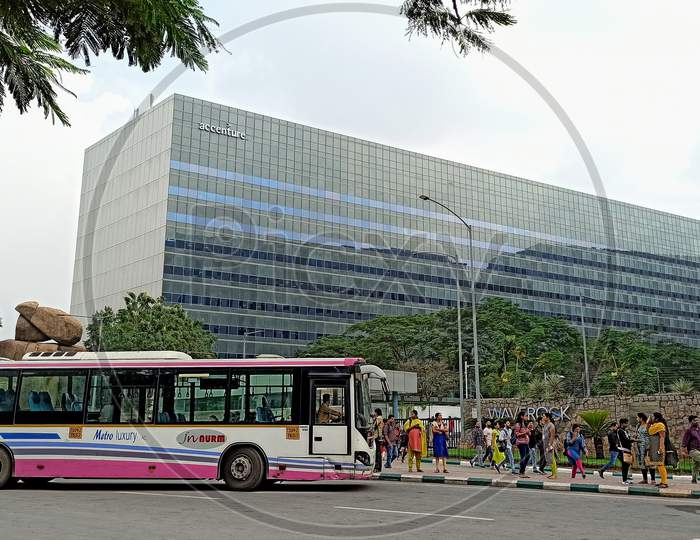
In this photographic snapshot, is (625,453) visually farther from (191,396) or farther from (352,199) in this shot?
(352,199)

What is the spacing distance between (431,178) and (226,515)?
292ft

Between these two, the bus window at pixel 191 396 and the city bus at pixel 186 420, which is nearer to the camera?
the city bus at pixel 186 420

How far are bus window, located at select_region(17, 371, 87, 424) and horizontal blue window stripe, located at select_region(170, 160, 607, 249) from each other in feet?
215

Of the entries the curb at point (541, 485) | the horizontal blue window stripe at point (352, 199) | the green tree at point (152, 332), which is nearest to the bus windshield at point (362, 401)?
the curb at point (541, 485)

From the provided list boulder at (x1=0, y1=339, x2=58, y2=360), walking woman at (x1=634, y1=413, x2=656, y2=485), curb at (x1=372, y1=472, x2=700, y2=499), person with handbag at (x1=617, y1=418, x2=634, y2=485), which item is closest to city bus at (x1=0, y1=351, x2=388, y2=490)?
curb at (x1=372, y1=472, x2=700, y2=499)

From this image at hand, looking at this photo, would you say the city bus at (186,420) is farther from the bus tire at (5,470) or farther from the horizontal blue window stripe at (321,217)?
the horizontal blue window stripe at (321,217)

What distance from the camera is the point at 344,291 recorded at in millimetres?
89000

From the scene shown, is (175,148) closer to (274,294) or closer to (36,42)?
(274,294)

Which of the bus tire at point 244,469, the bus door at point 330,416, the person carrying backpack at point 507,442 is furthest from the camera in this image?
the person carrying backpack at point 507,442

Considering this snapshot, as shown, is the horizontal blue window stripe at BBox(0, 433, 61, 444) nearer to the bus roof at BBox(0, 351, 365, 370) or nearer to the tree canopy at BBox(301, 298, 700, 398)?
the bus roof at BBox(0, 351, 365, 370)

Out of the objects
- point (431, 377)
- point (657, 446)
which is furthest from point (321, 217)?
point (657, 446)

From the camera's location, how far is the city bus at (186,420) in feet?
48.4

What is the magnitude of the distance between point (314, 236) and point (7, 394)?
71.4 metres

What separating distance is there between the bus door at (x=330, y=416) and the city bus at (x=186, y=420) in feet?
0.07
